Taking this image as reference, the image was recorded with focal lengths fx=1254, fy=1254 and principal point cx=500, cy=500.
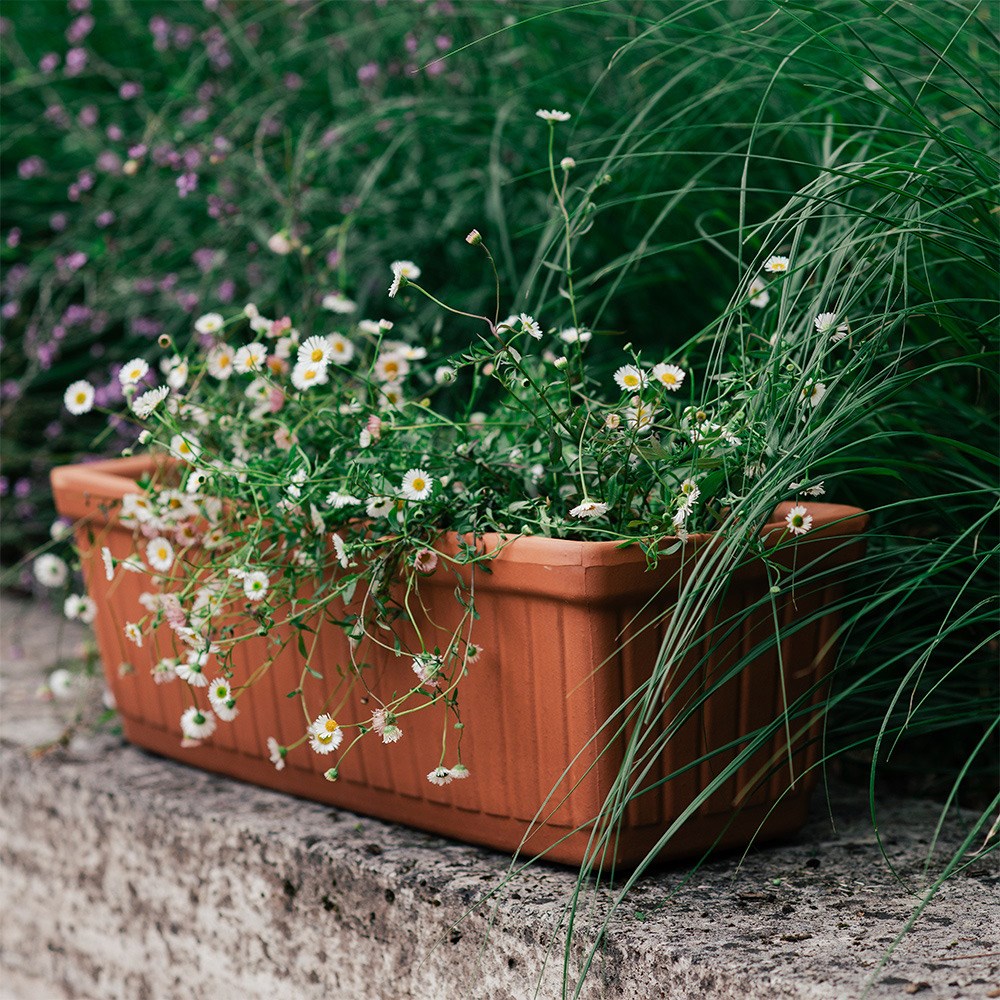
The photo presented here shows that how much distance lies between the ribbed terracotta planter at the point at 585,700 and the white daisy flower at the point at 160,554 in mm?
155

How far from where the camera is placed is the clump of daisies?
1011 mm

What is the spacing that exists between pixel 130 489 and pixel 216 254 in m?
0.53

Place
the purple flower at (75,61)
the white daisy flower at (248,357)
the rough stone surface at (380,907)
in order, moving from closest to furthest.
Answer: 1. the rough stone surface at (380,907)
2. the white daisy flower at (248,357)
3. the purple flower at (75,61)

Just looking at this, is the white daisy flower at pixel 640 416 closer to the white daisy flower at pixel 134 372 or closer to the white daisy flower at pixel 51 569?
the white daisy flower at pixel 134 372

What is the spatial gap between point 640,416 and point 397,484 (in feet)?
0.78

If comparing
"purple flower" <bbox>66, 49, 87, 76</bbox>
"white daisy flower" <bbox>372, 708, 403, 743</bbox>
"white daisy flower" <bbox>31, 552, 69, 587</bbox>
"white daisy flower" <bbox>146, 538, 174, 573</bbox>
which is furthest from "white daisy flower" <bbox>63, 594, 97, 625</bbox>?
"purple flower" <bbox>66, 49, 87, 76</bbox>

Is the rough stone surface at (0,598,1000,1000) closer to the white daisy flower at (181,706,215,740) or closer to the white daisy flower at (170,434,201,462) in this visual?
the white daisy flower at (181,706,215,740)

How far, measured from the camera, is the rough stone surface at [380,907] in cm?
94

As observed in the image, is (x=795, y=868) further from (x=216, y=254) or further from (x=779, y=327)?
(x=216, y=254)

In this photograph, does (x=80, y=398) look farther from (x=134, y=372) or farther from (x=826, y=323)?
(x=826, y=323)

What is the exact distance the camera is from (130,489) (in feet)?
4.42

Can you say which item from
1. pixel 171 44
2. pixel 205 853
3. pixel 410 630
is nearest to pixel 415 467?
pixel 410 630

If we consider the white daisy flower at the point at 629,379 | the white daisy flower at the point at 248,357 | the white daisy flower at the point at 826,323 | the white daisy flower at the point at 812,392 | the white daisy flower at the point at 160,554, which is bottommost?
the white daisy flower at the point at 160,554

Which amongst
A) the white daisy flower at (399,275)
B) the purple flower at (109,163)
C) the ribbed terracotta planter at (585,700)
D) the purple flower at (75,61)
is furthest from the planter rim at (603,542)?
the purple flower at (75,61)
